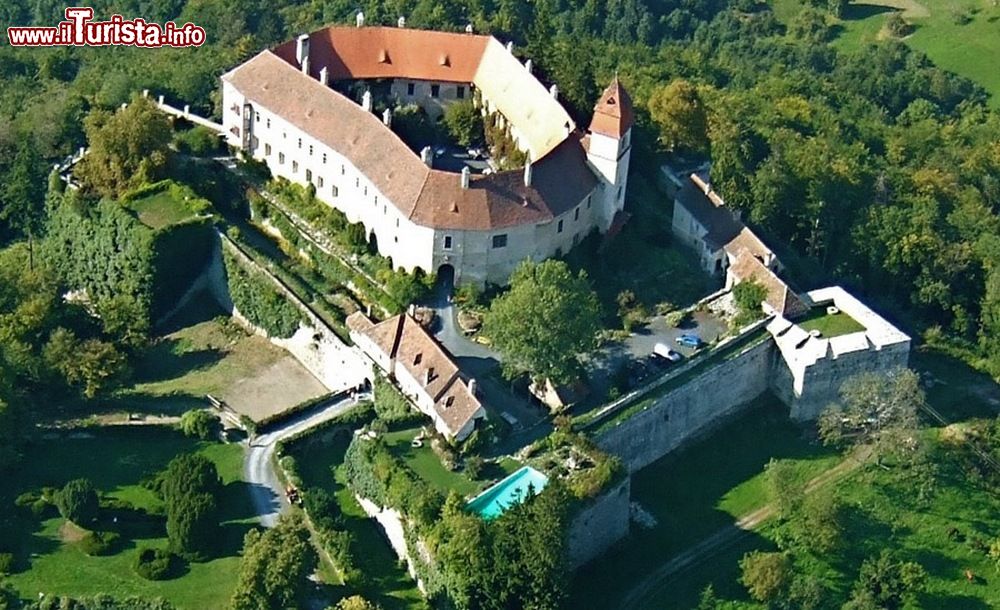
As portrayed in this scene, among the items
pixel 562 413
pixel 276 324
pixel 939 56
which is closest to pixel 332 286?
pixel 276 324

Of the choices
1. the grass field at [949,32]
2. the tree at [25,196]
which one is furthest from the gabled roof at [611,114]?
the grass field at [949,32]

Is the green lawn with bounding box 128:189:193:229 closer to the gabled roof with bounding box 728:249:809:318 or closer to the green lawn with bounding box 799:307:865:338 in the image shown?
the gabled roof with bounding box 728:249:809:318

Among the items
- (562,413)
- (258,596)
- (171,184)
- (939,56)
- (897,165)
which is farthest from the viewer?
(939,56)

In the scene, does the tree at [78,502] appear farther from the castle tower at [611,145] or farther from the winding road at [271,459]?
the castle tower at [611,145]

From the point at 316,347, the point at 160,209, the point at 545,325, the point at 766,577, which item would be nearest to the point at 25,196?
the point at 160,209

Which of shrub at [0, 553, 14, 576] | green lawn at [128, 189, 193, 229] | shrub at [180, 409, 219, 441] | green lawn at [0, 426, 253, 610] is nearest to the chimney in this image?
green lawn at [128, 189, 193, 229]

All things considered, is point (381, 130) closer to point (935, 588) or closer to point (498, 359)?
point (498, 359)
